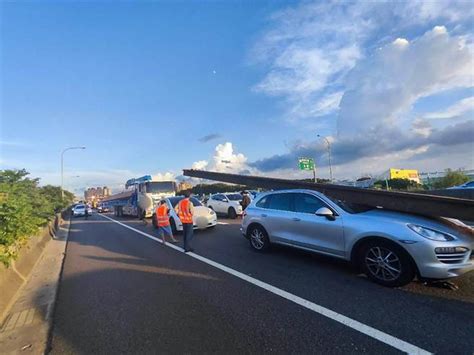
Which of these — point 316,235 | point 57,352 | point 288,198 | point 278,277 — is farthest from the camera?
point 288,198

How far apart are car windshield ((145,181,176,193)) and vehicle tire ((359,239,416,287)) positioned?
2037cm

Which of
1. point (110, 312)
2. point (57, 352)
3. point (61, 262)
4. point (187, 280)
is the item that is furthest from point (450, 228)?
point (61, 262)

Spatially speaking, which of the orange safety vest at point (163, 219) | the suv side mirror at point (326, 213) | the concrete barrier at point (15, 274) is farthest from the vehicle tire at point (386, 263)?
the orange safety vest at point (163, 219)

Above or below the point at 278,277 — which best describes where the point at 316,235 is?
above

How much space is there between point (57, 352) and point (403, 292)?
15.5ft

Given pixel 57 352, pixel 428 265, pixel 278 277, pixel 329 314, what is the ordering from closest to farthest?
pixel 57 352
pixel 329 314
pixel 428 265
pixel 278 277

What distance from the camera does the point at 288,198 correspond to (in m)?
7.62

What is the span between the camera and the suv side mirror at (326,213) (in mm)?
6134

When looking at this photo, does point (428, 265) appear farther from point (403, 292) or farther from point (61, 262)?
point (61, 262)

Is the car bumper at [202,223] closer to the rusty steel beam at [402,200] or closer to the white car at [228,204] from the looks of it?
the rusty steel beam at [402,200]

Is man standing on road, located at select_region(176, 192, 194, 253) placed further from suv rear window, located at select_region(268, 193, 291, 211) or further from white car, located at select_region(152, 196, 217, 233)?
white car, located at select_region(152, 196, 217, 233)

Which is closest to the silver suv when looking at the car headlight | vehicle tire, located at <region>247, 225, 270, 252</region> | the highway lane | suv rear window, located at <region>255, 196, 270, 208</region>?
the car headlight

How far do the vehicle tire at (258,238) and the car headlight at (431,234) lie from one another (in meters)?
3.59

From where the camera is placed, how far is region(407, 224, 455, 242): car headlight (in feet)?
16.3
